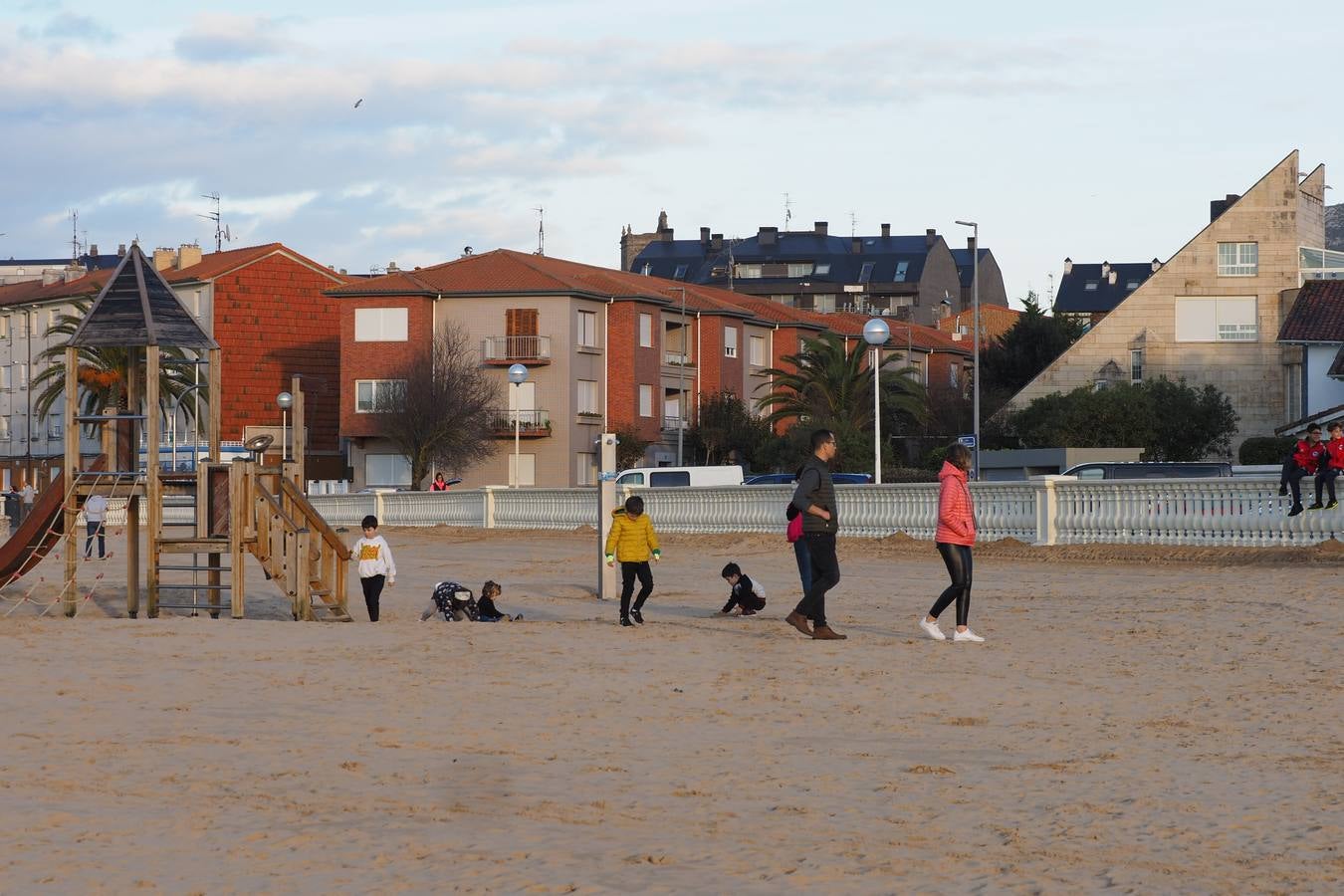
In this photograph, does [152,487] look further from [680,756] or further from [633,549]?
[680,756]

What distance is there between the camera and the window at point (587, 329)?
74.9m

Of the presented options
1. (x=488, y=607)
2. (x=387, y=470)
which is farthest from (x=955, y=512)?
Answer: (x=387, y=470)

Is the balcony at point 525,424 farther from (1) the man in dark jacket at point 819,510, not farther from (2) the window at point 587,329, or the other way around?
(1) the man in dark jacket at point 819,510

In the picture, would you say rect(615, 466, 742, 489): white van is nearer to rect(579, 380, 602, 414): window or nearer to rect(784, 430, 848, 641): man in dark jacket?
rect(784, 430, 848, 641): man in dark jacket

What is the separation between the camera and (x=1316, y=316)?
5978 centimetres

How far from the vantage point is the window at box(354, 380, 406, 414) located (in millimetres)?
72000

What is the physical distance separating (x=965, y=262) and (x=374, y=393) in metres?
79.1

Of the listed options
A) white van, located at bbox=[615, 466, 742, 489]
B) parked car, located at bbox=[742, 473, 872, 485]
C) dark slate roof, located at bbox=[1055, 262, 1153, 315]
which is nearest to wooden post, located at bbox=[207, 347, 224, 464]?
parked car, located at bbox=[742, 473, 872, 485]

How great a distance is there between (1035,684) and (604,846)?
6.15 meters

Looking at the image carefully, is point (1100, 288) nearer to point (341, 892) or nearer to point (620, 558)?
point (620, 558)

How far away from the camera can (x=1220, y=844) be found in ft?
25.0

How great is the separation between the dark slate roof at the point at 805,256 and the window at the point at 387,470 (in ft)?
192

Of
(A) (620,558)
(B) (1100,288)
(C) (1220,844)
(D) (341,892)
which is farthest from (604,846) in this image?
(B) (1100,288)

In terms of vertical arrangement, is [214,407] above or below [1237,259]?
below
